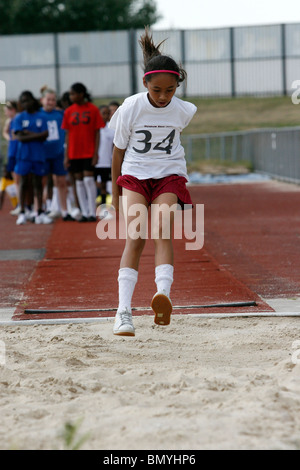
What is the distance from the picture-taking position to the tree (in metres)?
55.6

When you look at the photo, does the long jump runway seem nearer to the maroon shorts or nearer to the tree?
the maroon shorts

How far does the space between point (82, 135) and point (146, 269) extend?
4.91 m

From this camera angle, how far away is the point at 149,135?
212 inches

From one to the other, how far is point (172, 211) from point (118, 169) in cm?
49

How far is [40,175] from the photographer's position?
13.0m

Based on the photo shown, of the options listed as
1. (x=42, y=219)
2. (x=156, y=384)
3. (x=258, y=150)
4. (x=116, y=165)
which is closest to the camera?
(x=156, y=384)

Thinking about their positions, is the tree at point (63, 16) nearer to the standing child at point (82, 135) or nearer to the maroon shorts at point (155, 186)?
the standing child at point (82, 135)

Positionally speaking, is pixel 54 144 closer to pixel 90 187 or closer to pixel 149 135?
pixel 90 187

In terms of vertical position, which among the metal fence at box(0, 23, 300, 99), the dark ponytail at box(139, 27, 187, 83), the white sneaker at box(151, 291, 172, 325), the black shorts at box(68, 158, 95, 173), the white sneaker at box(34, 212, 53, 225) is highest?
the metal fence at box(0, 23, 300, 99)

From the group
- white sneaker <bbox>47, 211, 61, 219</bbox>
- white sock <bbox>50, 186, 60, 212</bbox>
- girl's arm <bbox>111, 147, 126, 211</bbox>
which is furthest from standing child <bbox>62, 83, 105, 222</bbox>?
girl's arm <bbox>111, 147, 126, 211</bbox>

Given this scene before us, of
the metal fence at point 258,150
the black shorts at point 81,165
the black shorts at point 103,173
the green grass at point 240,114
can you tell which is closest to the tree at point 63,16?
the green grass at point 240,114

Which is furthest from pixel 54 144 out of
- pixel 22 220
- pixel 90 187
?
pixel 22 220

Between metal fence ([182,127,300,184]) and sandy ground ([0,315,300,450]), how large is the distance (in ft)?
52.5
